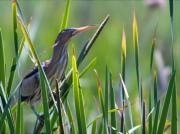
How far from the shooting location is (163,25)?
29.5 feet

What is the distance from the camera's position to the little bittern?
2799 millimetres

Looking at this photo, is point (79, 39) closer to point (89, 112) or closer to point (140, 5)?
point (89, 112)

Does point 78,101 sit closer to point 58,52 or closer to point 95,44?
point 58,52

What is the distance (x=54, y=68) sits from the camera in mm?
2852

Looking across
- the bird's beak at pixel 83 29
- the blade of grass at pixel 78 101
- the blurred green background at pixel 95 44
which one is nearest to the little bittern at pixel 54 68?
the bird's beak at pixel 83 29

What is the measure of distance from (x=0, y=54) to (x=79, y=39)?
13.6ft


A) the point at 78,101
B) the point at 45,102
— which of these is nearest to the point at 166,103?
the point at 78,101

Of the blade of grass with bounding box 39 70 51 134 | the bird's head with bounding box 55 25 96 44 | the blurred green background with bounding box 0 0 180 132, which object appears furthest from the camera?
the blurred green background with bounding box 0 0 180 132

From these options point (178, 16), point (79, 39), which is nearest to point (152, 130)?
point (79, 39)

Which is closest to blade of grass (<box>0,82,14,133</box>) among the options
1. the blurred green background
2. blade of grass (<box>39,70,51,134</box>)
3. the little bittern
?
blade of grass (<box>39,70,51,134</box>)

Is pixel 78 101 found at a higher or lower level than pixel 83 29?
lower

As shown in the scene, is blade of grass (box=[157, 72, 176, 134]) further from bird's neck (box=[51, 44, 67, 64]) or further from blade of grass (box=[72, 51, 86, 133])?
bird's neck (box=[51, 44, 67, 64])

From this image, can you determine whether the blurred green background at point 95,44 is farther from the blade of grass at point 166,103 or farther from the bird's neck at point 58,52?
the blade of grass at point 166,103

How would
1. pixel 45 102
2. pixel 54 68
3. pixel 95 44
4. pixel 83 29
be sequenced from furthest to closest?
pixel 95 44 < pixel 54 68 < pixel 83 29 < pixel 45 102
